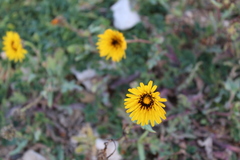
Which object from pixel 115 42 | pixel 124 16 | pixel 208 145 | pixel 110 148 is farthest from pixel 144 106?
pixel 124 16

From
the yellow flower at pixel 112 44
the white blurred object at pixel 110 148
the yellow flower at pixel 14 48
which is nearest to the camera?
the yellow flower at pixel 112 44

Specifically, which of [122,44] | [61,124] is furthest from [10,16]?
[122,44]

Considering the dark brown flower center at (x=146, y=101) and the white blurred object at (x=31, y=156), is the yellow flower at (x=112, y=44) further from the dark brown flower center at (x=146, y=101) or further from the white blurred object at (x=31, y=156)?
the white blurred object at (x=31, y=156)

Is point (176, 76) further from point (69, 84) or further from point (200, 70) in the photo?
point (69, 84)

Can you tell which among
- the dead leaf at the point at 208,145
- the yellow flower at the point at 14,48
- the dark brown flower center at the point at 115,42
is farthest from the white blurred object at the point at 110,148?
the yellow flower at the point at 14,48

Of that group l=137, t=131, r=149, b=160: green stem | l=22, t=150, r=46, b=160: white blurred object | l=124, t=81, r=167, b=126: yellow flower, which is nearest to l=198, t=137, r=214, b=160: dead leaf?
l=137, t=131, r=149, b=160: green stem

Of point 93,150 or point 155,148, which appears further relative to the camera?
point 93,150

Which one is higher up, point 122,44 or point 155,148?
point 122,44
